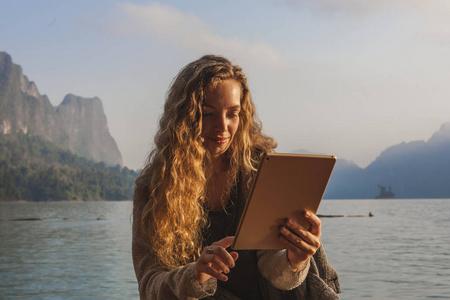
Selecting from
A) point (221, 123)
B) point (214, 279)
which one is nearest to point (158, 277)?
point (214, 279)

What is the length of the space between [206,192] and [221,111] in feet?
1.36

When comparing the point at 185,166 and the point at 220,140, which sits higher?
the point at 220,140

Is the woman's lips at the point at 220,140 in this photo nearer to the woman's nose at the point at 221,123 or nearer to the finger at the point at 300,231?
the woman's nose at the point at 221,123

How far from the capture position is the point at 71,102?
152 m

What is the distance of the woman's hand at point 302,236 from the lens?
2100 millimetres

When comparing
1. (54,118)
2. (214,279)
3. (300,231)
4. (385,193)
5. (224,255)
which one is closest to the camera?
(224,255)

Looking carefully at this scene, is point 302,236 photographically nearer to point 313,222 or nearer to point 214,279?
point 313,222

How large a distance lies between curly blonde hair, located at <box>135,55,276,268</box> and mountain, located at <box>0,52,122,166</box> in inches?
4403

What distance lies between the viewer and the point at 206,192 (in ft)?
9.16

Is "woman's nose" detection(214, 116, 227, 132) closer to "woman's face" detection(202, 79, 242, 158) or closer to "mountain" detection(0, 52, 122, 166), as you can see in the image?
"woman's face" detection(202, 79, 242, 158)

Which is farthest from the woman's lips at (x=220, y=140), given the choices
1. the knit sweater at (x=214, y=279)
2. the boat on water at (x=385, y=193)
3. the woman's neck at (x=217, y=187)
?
the boat on water at (x=385, y=193)

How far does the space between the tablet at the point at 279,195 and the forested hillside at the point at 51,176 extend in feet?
291

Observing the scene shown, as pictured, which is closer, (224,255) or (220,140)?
(224,255)

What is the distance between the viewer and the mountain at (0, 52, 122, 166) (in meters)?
116
